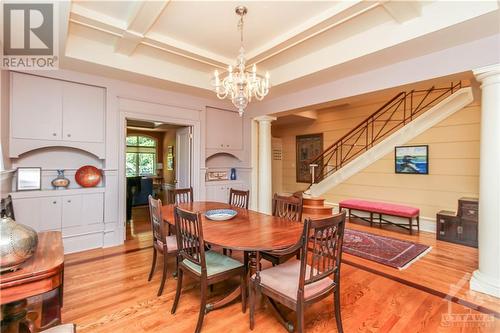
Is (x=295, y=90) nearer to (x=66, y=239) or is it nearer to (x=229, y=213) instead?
(x=229, y=213)

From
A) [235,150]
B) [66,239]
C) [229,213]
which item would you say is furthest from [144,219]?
[229,213]

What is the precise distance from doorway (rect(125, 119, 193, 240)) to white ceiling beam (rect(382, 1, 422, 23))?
361 centimetres

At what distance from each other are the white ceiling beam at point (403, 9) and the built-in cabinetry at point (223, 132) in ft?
11.4

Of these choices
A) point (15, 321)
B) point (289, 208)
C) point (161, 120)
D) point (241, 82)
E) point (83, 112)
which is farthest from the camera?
point (161, 120)

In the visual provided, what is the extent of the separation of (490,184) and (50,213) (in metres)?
5.36

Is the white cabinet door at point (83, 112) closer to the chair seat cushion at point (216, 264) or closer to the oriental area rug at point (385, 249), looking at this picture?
the chair seat cushion at point (216, 264)

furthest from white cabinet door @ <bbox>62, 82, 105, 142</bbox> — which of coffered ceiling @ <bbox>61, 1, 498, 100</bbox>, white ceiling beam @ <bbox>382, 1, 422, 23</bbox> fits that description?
white ceiling beam @ <bbox>382, 1, 422, 23</bbox>

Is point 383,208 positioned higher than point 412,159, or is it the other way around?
point 412,159

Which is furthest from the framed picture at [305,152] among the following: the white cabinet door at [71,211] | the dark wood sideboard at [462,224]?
the white cabinet door at [71,211]

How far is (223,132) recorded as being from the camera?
207 inches

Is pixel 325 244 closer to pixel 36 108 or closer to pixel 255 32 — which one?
pixel 255 32

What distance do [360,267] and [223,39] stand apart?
11.4ft

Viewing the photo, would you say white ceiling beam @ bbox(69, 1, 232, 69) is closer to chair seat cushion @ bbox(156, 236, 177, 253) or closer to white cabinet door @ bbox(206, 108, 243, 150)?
white cabinet door @ bbox(206, 108, 243, 150)

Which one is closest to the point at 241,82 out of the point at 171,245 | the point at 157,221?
the point at 157,221
